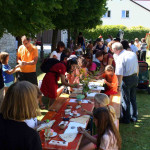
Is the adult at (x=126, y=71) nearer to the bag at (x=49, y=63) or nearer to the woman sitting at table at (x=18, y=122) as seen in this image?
the bag at (x=49, y=63)

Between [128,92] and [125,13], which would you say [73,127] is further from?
[125,13]

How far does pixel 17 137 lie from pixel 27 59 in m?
4.74

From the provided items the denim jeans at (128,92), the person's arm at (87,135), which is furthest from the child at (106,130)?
the denim jeans at (128,92)

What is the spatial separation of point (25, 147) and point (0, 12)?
237 centimetres

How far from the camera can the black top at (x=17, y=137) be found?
2.01 meters

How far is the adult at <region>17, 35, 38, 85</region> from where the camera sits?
6409mm

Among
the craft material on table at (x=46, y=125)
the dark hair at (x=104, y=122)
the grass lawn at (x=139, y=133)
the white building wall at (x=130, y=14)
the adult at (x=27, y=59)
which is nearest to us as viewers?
the dark hair at (x=104, y=122)

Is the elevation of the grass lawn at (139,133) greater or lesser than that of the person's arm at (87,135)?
lesser

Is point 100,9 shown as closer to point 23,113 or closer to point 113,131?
point 113,131

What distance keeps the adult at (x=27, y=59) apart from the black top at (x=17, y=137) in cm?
447

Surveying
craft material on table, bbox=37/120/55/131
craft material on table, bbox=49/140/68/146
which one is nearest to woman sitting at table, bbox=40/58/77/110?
craft material on table, bbox=37/120/55/131

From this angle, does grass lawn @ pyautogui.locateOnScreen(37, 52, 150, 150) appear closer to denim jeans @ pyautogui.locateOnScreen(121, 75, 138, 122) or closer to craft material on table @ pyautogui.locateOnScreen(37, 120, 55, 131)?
denim jeans @ pyautogui.locateOnScreen(121, 75, 138, 122)

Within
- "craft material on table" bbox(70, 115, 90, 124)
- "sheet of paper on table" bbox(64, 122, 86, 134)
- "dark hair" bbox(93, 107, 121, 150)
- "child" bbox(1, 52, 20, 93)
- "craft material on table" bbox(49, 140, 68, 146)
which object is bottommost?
"craft material on table" bbox(49, 140, 68, 146)

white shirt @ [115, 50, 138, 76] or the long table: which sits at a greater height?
white shirt @ [115, 50, 138, 76]
